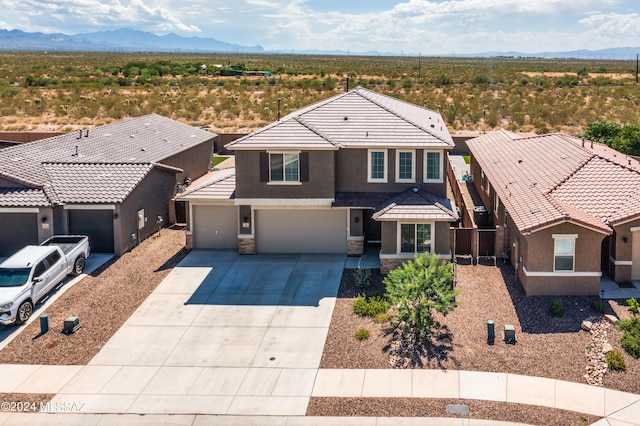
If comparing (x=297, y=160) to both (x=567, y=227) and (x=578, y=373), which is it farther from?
(x=578, y=373)

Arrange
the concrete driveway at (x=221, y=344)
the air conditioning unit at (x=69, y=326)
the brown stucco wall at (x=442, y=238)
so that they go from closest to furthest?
1. the concrete driveway at (x=221, y=344)
2. the air conditioning unit at (x=69, y=326)
3. the brown stucco wall at (x=442, y=238)

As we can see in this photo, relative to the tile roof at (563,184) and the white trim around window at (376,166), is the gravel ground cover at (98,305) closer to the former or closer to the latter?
the white trim around window at (376,166)

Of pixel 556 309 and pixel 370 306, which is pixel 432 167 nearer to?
pixel 370 306

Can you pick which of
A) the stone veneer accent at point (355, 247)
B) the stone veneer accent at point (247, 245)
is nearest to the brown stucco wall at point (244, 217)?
the stone veneer accent at point (247, 245)

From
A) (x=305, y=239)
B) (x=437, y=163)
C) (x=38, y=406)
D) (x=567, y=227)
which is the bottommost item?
(x=38, y=406)

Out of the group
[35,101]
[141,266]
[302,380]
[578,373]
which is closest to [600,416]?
[578,373]

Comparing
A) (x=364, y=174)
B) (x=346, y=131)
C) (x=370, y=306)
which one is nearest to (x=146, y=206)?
(x=346, y=131)
